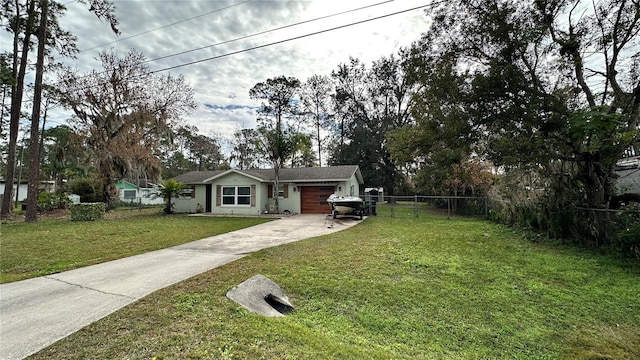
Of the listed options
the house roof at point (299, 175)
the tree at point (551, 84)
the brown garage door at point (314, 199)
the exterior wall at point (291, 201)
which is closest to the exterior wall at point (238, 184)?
the house roof at point (299, 175)

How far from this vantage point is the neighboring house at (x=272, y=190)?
15883 millimetres

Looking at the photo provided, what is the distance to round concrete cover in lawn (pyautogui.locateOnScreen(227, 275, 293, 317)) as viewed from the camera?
3449 millimetres

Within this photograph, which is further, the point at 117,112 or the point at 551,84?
the point at 117,112

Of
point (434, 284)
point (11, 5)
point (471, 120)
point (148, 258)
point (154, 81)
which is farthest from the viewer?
point (154, 81)

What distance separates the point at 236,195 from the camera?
53.4 feet

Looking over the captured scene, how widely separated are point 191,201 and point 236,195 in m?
3.73

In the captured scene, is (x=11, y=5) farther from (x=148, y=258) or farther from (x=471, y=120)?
(x=471, y=120)

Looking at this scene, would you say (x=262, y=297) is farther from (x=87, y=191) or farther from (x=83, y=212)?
(x=87, y=191)

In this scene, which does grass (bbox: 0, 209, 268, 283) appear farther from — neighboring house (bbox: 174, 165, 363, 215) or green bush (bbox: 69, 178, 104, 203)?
green bush (bbox: 69, 178, 104, 203)

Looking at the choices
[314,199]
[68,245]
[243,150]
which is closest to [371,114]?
[243,150]

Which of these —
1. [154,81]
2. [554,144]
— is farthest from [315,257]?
[154,81]

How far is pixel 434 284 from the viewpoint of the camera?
4.68 meters

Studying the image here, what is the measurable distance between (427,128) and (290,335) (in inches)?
335

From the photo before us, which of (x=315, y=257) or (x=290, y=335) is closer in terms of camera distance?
(x=290, y=335)
